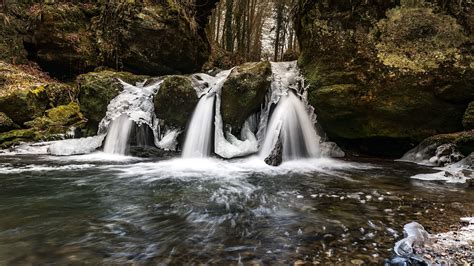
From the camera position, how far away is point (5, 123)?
11117mm

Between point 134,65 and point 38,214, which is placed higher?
point 134,65

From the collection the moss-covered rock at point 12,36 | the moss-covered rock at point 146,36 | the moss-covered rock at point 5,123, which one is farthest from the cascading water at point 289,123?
the moss-covered rock at point 12,36

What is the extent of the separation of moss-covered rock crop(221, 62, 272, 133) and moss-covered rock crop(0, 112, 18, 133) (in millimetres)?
7062

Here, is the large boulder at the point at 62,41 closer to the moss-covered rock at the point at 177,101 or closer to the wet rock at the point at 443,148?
the moss-covered rock at the point at 177,101

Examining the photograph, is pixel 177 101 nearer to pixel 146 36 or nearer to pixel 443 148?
pixel 146 36

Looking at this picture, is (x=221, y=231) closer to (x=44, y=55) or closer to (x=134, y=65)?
(x=134, y=65)

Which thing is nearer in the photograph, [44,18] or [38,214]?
[38,214]

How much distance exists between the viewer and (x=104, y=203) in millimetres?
5016

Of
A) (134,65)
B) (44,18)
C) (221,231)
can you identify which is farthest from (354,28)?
(44,18)

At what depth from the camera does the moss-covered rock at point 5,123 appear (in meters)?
11.1

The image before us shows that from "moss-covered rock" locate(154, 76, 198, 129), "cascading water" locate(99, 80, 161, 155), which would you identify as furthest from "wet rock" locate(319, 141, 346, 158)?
"cascading water" locate(99, 80, 161, 155)

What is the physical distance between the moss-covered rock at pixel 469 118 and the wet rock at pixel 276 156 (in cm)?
439

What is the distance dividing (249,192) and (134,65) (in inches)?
439

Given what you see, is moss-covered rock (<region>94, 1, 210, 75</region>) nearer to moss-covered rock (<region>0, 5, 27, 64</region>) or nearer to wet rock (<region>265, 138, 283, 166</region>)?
moss-covered rock (<region>0, 5, 27, 64</region>)
